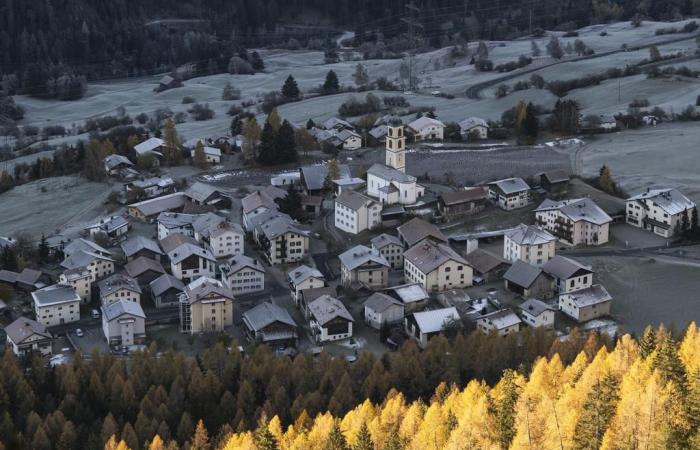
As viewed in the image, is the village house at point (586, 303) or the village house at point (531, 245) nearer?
the village house at point (586, 303)

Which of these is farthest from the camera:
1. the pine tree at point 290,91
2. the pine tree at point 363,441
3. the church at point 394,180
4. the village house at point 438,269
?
the pine tree at point 290,91

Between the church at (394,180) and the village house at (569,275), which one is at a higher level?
the church at (394,180)

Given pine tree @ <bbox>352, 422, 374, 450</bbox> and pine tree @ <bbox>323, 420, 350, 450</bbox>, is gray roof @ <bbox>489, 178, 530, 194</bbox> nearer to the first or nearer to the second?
pine tree @ <bbox>323, 420, 350, 450</bbox>

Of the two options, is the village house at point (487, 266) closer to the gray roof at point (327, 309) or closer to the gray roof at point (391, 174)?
the gray roof at point (327, 309)

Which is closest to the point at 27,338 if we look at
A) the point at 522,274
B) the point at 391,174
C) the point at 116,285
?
the point at 116,285

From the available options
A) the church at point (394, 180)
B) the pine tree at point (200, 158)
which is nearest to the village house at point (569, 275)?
the church at point (394, 180)

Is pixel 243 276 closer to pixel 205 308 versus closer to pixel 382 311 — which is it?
pixel 205 308
